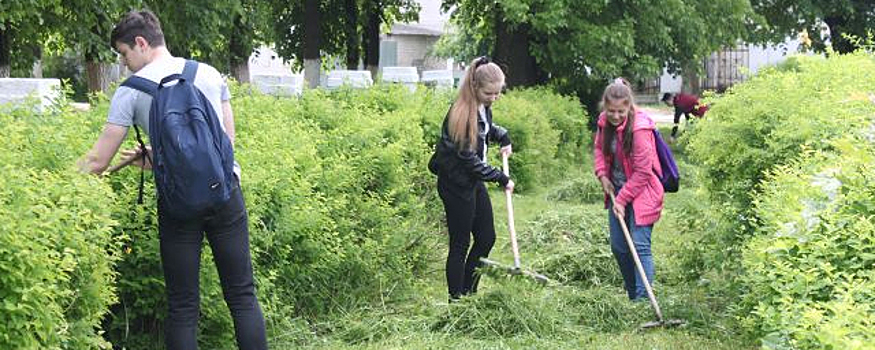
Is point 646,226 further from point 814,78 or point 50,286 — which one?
point 50,286

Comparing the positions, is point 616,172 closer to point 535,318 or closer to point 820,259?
point 535,318

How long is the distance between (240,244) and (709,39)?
19.7 meters

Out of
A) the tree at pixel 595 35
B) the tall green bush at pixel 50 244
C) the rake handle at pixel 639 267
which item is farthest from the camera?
the tree at pixel 595 35

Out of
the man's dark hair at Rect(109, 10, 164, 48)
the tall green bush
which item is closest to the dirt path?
the man's dark hair at Rect(109, 10, 164, 48)

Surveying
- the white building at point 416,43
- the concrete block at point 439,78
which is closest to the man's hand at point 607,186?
the concrete block at point 439,78

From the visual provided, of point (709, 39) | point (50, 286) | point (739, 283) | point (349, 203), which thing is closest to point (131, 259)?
point (50, 286)

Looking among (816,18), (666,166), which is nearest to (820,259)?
(666,166)

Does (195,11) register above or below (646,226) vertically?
above

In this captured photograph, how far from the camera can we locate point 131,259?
5453mm

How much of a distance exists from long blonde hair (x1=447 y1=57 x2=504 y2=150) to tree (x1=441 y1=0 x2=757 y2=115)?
41.7 feet

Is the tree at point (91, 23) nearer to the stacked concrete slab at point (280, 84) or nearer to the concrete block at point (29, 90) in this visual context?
the stacked concrete slab at point (280, 84)

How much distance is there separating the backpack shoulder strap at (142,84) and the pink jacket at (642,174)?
3.23 meters

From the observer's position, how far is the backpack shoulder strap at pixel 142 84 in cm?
499

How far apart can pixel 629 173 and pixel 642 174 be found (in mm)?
165
